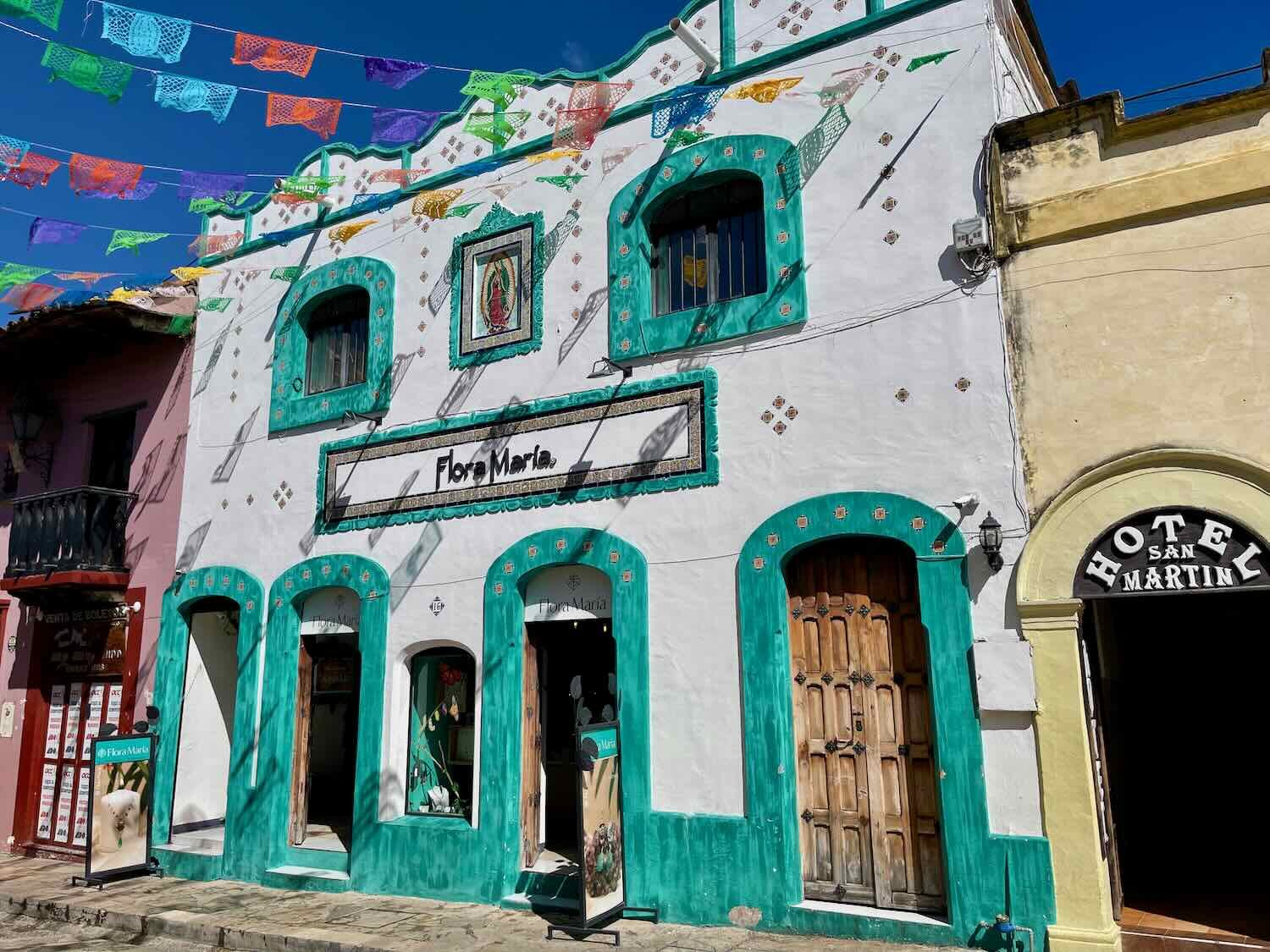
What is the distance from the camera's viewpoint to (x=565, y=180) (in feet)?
33.2

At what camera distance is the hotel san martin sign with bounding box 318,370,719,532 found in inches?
354

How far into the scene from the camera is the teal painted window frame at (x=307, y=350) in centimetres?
1133

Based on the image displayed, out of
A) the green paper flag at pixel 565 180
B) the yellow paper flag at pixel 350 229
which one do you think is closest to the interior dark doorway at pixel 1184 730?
the green paper flag at pixel 565 180

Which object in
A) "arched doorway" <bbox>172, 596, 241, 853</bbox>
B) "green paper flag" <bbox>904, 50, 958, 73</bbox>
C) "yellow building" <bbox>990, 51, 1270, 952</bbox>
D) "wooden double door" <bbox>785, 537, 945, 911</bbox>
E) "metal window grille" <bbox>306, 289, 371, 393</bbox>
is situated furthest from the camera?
"metal window grille" <bbox>306, 289, 371, 393</bbox>

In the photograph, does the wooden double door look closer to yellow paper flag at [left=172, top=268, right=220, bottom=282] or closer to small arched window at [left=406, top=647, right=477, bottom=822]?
small arched window at [left=406, top=647, right=477, bottom=822]

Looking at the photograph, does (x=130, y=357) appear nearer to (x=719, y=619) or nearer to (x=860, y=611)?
(x=719, y=619)

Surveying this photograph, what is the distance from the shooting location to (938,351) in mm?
7848

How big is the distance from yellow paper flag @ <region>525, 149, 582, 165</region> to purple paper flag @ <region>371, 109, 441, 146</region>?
1.05m

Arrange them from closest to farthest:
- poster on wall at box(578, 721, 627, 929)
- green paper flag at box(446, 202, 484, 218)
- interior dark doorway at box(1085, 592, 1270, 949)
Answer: poster on wall at box(578, 721, 627, 929), interior dark doorway at box(1085, 592, 1270, 949), green paper flag at box(446, 202, 484, 218)

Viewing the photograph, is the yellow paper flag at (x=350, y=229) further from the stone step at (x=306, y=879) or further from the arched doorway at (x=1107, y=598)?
the arched doorway at (x=1107, y=598)

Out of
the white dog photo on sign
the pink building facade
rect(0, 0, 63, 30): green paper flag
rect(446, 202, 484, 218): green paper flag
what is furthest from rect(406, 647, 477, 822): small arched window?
rect(0, 0, 63, 30): green paper flag

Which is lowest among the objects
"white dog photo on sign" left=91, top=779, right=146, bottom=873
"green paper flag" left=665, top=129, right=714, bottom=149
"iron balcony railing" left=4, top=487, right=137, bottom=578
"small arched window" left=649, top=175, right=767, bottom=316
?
"white dog photo on sign" left=91, top=779, right=146, bottom=873

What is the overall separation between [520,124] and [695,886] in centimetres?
796

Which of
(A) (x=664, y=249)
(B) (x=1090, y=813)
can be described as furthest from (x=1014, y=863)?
(A) (x=664, y=249)
